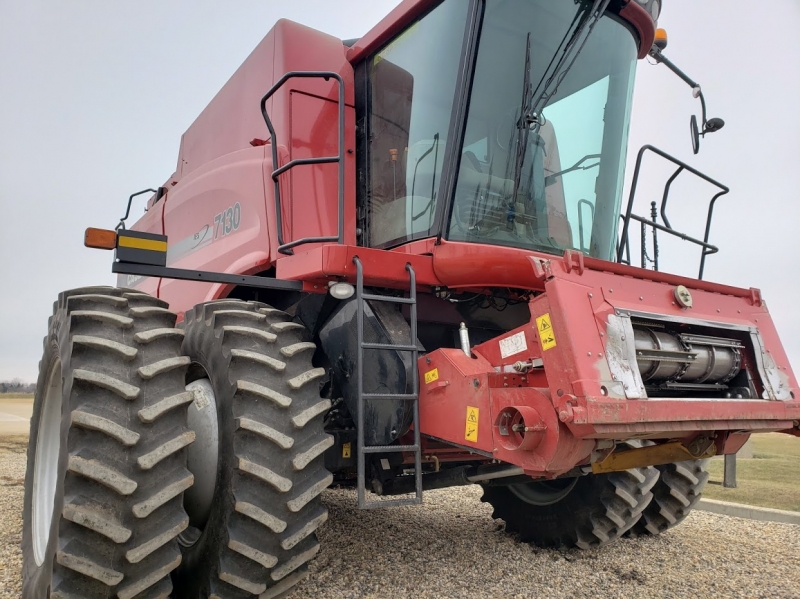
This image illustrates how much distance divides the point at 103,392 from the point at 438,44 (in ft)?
8.37

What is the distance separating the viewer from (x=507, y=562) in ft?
13.6

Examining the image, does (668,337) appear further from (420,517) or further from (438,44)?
(420,517)

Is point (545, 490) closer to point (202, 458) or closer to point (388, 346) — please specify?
point (388, 346)

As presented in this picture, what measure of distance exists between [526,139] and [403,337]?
49.8 inches

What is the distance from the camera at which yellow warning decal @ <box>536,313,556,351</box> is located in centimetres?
266

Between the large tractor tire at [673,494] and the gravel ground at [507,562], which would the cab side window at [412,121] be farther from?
the large tractor tire at [673,494]

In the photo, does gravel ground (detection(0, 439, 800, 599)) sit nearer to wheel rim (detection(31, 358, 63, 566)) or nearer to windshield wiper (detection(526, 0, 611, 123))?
wheel rim (detection(31, 358, 63, 566))

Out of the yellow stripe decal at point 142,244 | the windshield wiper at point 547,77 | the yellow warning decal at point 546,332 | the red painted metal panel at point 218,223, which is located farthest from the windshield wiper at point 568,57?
the yellow stripe decal at point 142,244

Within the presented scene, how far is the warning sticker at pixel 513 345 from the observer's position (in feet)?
9.48

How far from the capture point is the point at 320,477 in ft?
9.00

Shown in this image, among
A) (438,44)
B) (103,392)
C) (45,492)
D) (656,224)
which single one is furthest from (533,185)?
(45,492)

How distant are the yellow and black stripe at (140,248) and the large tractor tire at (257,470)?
551 millimetres

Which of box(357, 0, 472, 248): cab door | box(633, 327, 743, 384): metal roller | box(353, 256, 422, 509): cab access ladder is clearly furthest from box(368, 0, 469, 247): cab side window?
box(633, 327, 743, 384): metal roller

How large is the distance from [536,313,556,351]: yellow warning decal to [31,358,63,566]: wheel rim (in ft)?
8.28
